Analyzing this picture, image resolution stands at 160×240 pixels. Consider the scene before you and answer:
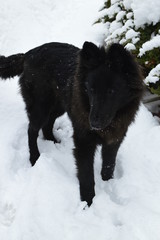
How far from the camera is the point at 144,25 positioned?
505 centimetres

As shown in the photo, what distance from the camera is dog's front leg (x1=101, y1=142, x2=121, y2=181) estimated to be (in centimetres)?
353

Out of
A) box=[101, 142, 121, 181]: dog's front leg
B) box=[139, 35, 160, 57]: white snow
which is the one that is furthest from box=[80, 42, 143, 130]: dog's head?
box=[139, 35, 160, 57]: white snow

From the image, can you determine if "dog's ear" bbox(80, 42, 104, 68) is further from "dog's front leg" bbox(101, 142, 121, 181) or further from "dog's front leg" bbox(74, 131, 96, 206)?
"dog's front leg" bbox(101, 142, 121, 181)

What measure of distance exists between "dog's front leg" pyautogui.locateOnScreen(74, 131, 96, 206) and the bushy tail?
147 cm

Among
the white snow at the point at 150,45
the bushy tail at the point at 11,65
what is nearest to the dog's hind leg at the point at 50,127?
the bushy tail at the point at 11,65

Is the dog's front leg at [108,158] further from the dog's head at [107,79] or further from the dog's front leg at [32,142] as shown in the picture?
the dog's front leg at [32,142]

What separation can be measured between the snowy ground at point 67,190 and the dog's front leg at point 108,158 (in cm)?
10

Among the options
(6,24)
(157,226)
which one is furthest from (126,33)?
(6,24)

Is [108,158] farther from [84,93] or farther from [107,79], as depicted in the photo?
[107,79]

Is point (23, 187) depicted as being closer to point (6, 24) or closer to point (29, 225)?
point (29, 225)

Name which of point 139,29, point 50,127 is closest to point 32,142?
point 50,127

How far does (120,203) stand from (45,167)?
3.36ft

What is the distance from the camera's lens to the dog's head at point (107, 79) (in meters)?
2.76

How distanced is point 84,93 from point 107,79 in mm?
398
